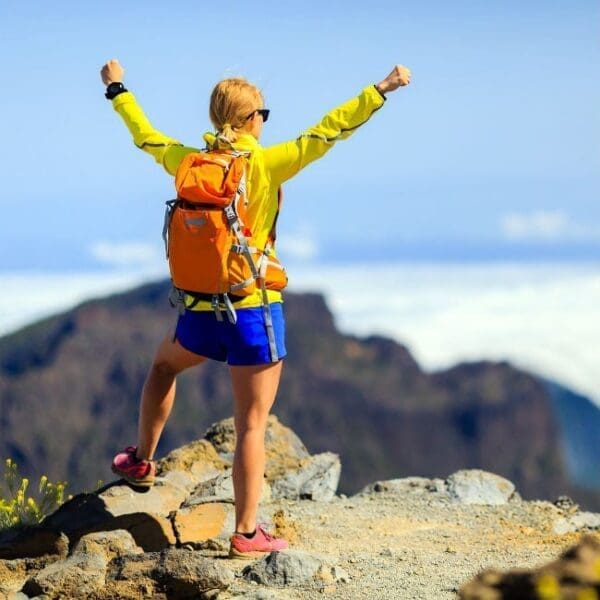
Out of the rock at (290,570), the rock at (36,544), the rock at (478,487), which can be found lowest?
the rock at (478,487)

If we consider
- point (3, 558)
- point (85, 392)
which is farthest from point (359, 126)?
point (85, 392)

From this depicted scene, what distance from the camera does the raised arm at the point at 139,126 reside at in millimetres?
8266

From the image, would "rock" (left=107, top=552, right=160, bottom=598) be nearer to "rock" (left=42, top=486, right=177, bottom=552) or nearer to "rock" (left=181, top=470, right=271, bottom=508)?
"rock" (left=42, top=486, right=177, bottom=552)

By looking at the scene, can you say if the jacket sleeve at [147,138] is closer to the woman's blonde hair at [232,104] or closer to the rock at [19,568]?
the woman's blonde hair at [232,104]

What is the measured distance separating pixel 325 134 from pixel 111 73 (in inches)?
65.6

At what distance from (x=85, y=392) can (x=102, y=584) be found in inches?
3115

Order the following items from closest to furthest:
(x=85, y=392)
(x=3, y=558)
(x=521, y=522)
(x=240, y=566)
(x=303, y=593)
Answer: (x=303, y=593)
(x=240, y=566)
(x=3, y=558)
(x=521, y=522)
(x=85, y=392)

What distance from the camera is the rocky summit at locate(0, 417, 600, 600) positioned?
7727 millimetres

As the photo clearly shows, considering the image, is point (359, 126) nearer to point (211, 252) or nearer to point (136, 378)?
point (211, 252)

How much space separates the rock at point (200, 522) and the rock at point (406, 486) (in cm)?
241

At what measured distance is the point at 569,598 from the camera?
4523 mm

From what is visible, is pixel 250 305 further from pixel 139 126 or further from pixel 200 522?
pixel 200 522

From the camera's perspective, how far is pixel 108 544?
8.61 metres

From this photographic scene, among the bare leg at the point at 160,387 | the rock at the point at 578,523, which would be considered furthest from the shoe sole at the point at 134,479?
the rock at the point at 578,523
